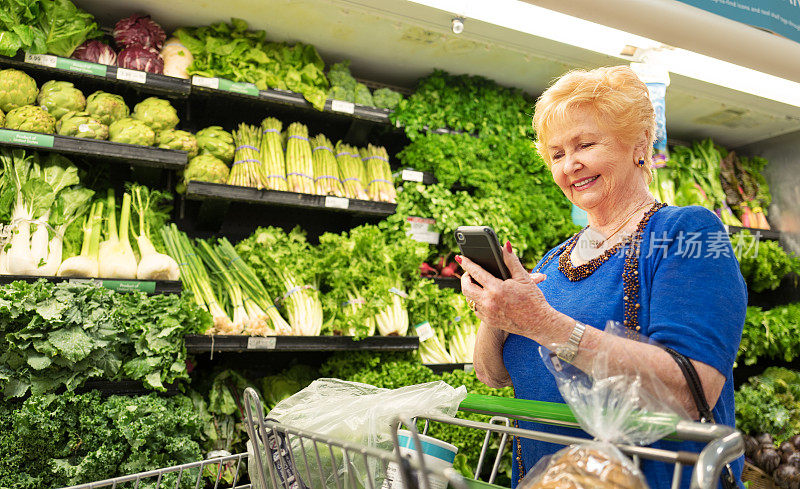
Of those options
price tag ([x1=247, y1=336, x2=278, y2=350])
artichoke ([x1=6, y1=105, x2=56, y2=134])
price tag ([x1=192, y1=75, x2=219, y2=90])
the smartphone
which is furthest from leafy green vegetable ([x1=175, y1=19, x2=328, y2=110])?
the smartphone

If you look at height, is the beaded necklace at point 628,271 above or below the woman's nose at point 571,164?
below

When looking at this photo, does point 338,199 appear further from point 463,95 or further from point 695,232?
point 695,232

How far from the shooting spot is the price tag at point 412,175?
3.91 meters

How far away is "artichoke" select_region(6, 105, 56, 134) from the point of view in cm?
290

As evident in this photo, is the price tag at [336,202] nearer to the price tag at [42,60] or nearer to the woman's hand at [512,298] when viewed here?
the price tag at [42,60]

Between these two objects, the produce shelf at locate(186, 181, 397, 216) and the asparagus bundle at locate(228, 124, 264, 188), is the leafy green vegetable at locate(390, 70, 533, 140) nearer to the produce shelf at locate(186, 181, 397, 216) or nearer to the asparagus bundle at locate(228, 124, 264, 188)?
the produce shelf at locate(186, 181, 397, 216)

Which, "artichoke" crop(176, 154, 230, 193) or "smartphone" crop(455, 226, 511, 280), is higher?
"artichoke" crop(176, 154, 230, 193)

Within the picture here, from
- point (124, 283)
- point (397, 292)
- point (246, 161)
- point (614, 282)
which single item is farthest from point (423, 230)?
point (614, 282)

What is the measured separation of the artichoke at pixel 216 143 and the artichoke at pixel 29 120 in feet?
2.58

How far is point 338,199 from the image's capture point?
3.54 metres

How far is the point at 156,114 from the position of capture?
329cm

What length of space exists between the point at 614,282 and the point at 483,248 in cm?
36

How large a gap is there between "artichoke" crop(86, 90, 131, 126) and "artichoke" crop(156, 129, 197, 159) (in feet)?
0.75

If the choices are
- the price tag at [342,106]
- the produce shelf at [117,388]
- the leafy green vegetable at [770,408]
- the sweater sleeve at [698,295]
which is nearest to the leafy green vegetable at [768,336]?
the leafy green vegetable at [770,408]
